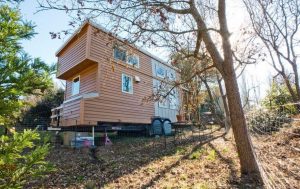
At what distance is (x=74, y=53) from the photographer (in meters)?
12.4

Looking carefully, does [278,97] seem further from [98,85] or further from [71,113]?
[71,113]

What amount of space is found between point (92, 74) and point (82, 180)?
22.2 feet

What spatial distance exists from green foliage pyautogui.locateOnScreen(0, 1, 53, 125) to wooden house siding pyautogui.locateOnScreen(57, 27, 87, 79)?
793 cm

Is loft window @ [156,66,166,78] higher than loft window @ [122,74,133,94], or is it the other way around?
loft window @ [156,66,166,78]

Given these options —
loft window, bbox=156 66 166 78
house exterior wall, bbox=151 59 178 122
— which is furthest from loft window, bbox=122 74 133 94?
loft window, bbox=156 66 166 78

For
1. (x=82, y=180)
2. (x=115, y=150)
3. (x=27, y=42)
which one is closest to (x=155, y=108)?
(x=115, y=150)

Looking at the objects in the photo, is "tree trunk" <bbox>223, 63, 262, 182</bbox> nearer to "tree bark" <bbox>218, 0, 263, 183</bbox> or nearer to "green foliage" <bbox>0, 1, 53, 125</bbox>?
"tree bark" <bbox>218, 0, 263, 183</bbox>

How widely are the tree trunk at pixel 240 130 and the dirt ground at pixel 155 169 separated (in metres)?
0.35

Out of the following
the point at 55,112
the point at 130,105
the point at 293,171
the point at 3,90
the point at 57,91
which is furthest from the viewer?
the point at 57,91

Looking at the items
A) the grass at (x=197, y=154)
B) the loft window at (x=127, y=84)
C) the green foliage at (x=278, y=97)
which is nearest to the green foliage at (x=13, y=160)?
the grass at (x=197, y=154)

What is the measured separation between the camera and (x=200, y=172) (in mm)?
5727

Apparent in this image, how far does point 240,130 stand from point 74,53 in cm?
990

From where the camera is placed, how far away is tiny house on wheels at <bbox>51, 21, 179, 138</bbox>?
10.8 m

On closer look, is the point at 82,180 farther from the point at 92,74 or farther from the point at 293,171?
the point at 92,74
